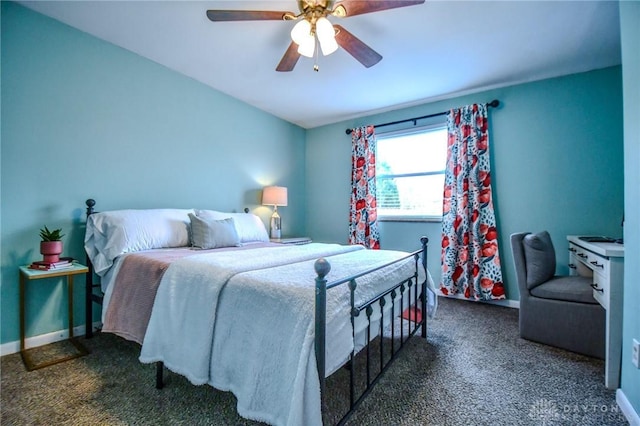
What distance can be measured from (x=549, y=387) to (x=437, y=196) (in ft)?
7.50

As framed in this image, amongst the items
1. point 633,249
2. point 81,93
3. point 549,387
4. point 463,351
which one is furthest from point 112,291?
point 633,249

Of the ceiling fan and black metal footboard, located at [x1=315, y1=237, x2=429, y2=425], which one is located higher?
the ceiling fan

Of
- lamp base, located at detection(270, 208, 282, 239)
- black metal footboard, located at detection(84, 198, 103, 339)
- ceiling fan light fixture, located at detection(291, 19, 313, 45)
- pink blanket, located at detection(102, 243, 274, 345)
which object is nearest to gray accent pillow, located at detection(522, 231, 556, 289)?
ceiling fan light fixture, located at detection(291, 19, 313, 45)

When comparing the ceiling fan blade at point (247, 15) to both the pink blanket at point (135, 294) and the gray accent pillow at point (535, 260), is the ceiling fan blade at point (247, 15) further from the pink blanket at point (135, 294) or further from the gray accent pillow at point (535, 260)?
the gray accent pillow at point (535, 260)

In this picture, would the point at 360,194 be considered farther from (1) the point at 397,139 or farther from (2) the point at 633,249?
(2) the point at 633,249

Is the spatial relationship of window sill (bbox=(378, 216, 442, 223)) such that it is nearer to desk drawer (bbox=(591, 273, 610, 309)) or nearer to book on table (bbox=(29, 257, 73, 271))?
desk drawer (bbox=(591, 273, 610, 309))

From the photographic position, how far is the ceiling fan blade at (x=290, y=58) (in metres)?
1.99

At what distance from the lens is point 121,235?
2107 millimetres

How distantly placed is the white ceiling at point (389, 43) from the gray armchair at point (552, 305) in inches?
64.1

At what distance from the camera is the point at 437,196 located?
11.6 ft

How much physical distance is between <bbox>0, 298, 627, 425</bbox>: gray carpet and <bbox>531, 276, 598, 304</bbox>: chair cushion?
388 millimetres

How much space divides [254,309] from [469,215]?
9.32 ft

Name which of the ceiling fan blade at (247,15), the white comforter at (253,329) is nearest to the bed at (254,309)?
the white comforter at (253,329)

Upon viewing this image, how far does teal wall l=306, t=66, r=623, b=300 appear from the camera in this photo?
265 centimetres
